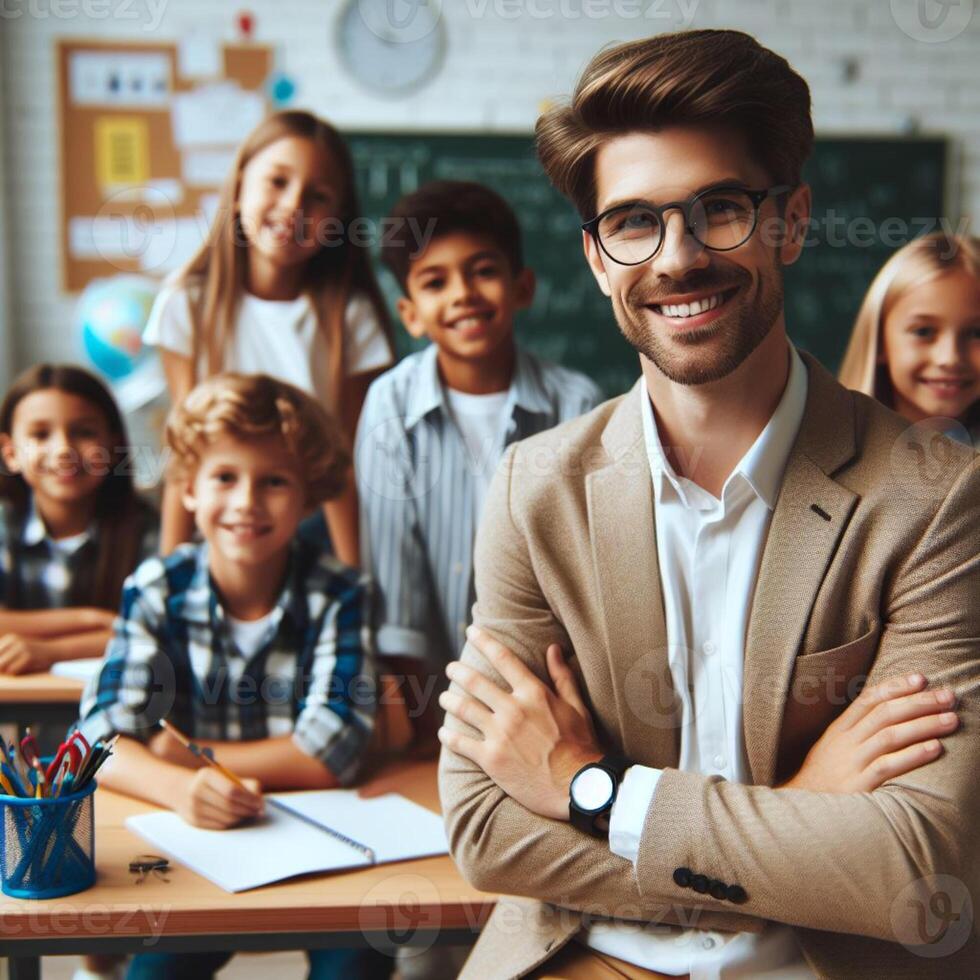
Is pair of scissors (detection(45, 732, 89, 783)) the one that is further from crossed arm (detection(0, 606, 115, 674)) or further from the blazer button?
crossed arm (detection(0, 606, 115, 674))

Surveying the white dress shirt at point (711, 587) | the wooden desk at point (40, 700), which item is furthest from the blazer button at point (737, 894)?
the wooden desk at point (40, 700)

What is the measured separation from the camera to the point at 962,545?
1.32 meters

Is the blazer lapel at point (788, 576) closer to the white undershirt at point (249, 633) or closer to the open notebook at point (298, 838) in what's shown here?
the open notebook at point (298, 838)

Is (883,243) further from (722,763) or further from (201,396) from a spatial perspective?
(722,763)

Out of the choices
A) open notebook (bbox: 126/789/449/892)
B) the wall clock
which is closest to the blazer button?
open notebook (bbox: 126/789/449/892)

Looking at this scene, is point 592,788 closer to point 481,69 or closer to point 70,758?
point 70,758

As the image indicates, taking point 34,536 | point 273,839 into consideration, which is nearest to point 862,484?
point 273,839

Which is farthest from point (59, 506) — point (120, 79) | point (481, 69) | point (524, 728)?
point (481, 69)

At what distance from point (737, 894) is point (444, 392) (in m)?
1.37

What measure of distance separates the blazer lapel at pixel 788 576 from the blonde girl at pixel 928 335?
719 mm

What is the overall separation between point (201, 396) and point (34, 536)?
0.97 metres

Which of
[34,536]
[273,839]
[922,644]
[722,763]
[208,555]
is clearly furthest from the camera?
[34,536]

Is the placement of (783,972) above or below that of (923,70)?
below

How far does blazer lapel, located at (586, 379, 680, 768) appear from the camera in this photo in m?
1.44
